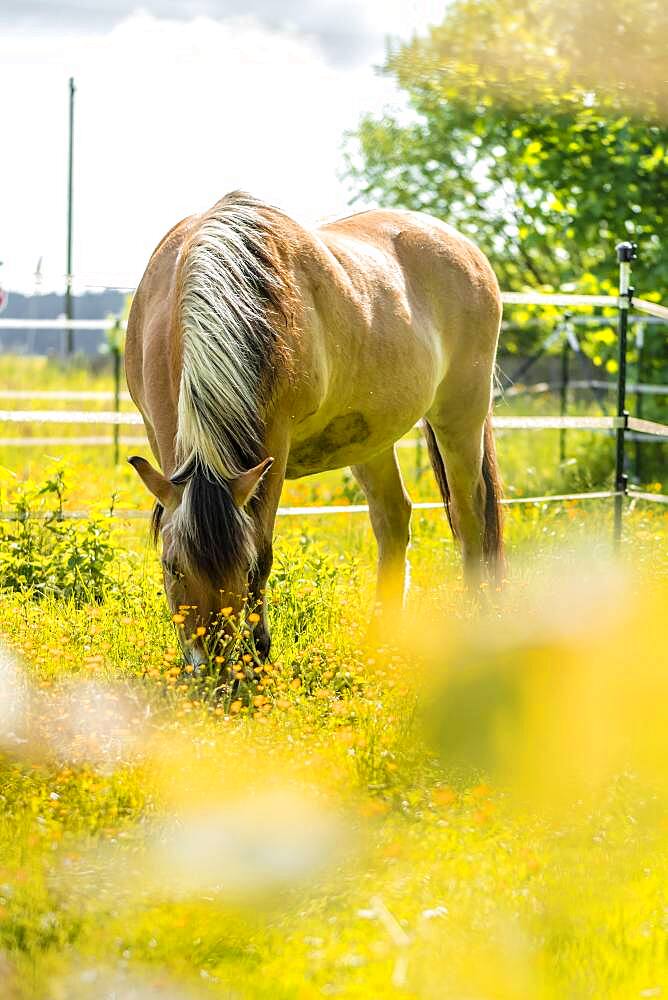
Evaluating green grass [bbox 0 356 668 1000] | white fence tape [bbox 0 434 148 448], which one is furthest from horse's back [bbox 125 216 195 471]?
white fence tape [bbox 0 434 148 448]

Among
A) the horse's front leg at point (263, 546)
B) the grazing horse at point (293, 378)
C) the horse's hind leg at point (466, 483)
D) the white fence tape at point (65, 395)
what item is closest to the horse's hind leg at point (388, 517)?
the grazing horse at point (293, 378)

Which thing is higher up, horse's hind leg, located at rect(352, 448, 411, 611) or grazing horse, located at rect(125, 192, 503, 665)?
grazing horse, located at rect(125, 192, 503, 665)

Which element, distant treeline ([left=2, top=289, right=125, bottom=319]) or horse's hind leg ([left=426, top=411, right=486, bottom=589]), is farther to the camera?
distant treeline ([left=2, top=289, right=125, bottom=319])

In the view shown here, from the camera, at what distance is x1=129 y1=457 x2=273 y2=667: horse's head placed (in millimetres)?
3869

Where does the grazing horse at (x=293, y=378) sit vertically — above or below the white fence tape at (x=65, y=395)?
above

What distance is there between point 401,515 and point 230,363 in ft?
6.98

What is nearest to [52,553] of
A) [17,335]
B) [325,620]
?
[325,620]

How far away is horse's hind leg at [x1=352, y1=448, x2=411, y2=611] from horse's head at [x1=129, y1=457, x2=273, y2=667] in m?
2.05

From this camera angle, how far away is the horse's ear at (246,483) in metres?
3.91

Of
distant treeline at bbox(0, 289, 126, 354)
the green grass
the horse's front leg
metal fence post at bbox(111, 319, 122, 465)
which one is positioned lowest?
distant treeline at bbox(0, 289, 126, 354)

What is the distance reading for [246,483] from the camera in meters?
3.92

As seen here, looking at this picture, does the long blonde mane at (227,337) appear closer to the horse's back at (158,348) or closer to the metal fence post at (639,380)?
the horse's back at (158,348)

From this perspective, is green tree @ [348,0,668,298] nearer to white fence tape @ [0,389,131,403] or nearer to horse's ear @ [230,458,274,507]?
white fence tape @ [0,389,131,403]

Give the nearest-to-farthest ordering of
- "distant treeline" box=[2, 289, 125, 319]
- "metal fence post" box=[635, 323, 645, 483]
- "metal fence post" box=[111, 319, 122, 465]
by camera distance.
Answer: "metal fence post" box=[111, 319, 122, 465]
"metal fence post" box=[635, 323, 645, 483]
"distant treeline" box=[2, 289, 125, 319]
